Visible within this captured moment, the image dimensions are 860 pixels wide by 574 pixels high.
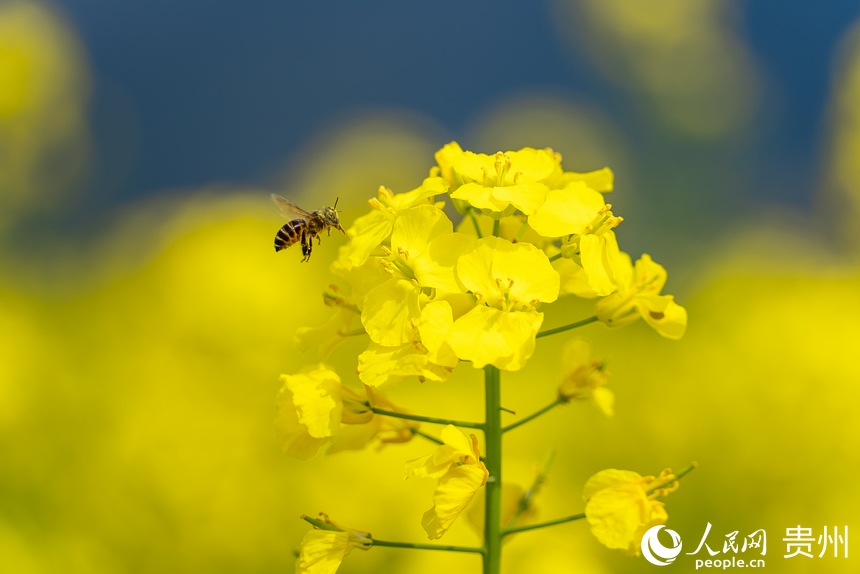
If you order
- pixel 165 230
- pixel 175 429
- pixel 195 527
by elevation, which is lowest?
pixel 195 527

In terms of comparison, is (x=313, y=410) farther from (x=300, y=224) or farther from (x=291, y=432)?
(x=300, y=224)

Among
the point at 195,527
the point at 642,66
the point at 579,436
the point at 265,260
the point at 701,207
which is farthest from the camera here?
the point at 642,66

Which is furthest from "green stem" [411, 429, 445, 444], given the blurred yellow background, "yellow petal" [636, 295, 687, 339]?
the blurred yellow background

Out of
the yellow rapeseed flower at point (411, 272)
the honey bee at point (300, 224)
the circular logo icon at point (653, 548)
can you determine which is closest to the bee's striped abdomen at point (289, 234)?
the honey bee at point (300, 224)

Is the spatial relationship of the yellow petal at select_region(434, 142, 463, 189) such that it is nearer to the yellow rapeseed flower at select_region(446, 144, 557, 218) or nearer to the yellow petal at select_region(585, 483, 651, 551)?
the yellow rapeseed flower at select_region(446, 144, 557, 218)

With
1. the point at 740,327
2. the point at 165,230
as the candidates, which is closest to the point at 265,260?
the point at 165,230

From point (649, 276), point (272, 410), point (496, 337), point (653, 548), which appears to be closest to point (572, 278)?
point (649, 276)

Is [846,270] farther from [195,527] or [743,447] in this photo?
[195,527]
